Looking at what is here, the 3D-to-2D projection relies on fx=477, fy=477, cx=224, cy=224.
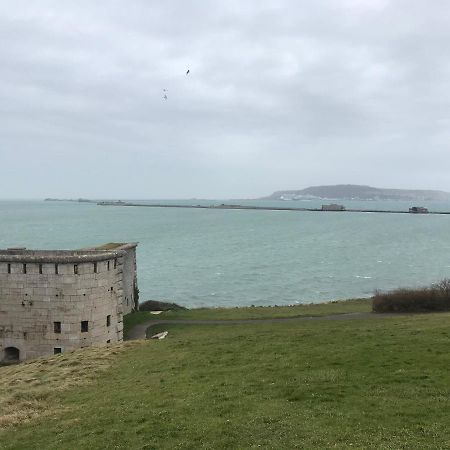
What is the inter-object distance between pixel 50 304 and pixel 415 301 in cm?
2899

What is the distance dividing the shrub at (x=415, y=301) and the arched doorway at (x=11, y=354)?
94.3ft

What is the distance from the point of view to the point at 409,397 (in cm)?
1566

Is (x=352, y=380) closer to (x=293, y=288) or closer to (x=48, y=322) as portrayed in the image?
(x=48, y=322)

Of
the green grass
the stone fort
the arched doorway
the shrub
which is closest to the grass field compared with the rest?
the stone fort

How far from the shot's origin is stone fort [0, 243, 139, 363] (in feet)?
109

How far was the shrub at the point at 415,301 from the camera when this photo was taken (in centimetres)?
3969

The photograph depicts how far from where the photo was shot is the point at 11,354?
3466 centimetres

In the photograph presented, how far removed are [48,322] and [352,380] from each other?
23297mm

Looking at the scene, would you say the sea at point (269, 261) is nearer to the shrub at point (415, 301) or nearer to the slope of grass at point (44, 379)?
the shrub at point (415, 301)

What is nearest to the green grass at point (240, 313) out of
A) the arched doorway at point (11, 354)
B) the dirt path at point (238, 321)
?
the dirt path at point (238, 321)

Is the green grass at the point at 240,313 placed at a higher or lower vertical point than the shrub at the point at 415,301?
lower

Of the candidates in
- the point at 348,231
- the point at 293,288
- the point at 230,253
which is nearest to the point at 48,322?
the point at 293,288

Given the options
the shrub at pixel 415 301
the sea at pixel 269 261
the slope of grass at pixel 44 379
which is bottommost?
the sea at pixel 269 261

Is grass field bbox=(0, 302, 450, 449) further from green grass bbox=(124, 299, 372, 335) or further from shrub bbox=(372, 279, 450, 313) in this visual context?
green grass bbox=(124, 299, 372, 335)
